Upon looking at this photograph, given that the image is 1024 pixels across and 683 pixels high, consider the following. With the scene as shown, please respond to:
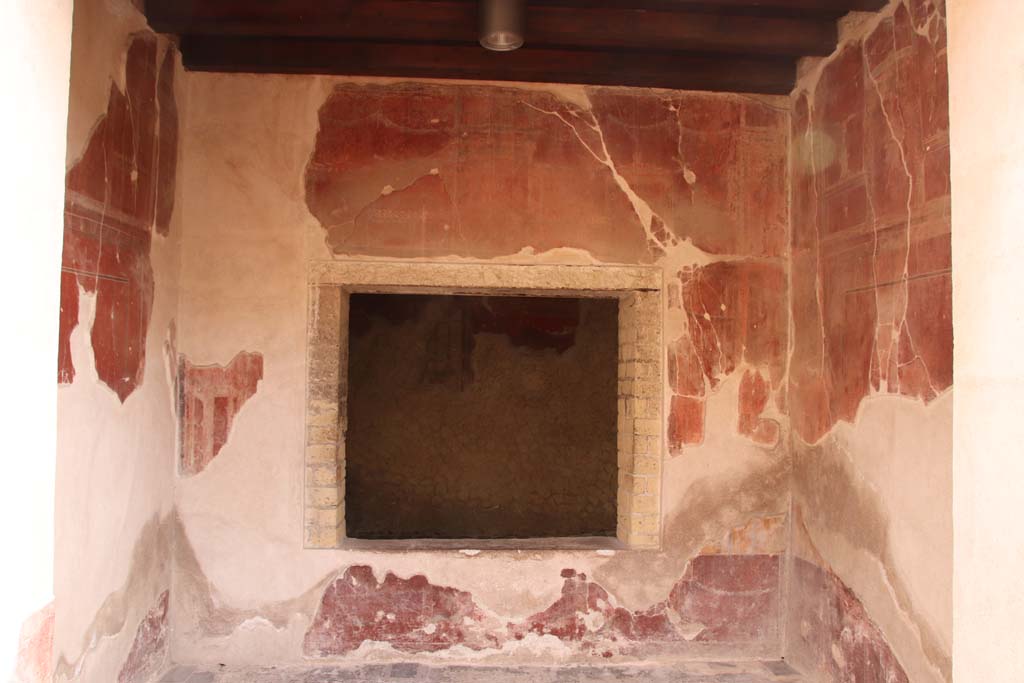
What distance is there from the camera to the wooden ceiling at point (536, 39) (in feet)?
10.4

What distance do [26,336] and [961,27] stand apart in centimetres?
172

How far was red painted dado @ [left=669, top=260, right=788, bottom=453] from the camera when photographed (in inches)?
143

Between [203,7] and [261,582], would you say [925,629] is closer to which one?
[261,582]

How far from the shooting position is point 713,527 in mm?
3625

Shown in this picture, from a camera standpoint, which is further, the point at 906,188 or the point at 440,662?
the point at 440,662

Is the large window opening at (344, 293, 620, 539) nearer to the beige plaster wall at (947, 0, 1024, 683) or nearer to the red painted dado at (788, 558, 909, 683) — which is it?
→ the red painted dado at (788, 558, 909, 683)

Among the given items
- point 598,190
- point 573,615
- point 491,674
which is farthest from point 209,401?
point 598,190

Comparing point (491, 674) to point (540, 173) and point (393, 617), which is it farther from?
point (540, 173)

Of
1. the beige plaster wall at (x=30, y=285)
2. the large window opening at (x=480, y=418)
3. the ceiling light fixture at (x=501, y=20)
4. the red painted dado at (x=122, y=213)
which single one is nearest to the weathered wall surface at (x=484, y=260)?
the red painted dado at (x=122, y=213)

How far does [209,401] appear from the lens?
350 cm

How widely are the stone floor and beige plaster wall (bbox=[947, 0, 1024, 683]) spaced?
2.19 m

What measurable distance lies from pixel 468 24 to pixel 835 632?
294cm

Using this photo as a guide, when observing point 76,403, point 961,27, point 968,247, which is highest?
point 961,27

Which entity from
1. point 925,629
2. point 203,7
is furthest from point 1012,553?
point 203,7
